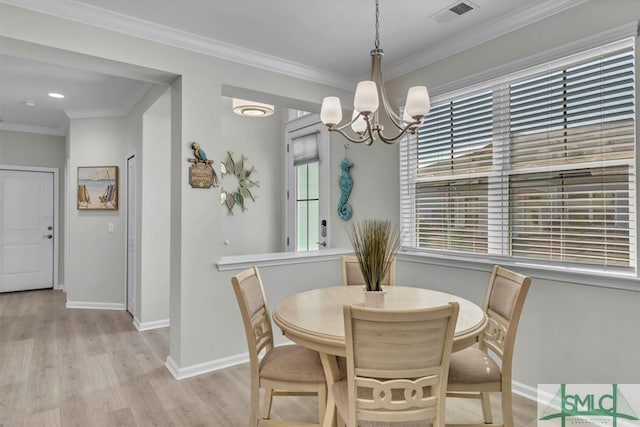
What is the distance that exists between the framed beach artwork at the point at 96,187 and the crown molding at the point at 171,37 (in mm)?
2766

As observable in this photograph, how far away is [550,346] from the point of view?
→ 2.36 meters

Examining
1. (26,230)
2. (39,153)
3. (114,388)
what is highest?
(39,153)

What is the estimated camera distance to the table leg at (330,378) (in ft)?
5.36

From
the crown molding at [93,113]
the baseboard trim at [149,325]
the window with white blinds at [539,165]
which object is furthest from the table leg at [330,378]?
the crown molding at [93,113]

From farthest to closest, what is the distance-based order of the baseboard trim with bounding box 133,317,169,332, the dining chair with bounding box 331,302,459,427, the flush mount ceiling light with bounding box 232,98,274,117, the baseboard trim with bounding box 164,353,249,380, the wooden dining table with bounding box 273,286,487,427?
the baseboard trim with bounding box 133,317,169,332, the flush mount ceiling light with bounding box 232,98,274,117, the baseboard trim with bounding box 164,353,249,380, the wooden dining table with bounding box 273,286,487,427, the dining chair with bounding box 331,302,459,427

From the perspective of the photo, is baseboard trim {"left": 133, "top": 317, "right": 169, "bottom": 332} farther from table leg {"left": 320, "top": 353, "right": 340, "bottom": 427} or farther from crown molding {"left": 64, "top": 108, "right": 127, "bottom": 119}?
table leg {"left": 320, "top": 353, "right": 340, "bottom": 427}

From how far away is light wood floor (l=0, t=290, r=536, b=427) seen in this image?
2.24 meters

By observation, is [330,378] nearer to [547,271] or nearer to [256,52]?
[547,271]

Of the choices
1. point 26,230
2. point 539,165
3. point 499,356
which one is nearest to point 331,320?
point 499,356

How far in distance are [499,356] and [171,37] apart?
118 inches

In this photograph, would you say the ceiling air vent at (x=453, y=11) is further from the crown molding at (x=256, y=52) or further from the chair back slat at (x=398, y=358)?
the chair back slat at (x=398, y=358)

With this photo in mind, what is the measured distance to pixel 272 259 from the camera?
3.20 m

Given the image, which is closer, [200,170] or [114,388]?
[114,388]

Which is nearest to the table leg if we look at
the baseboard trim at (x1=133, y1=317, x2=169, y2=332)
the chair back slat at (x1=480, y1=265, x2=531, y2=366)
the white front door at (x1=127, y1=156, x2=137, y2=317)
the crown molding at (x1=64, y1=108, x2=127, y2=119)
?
the chair back slat at (x1=480, y1=265, x2=531, y2=366)
